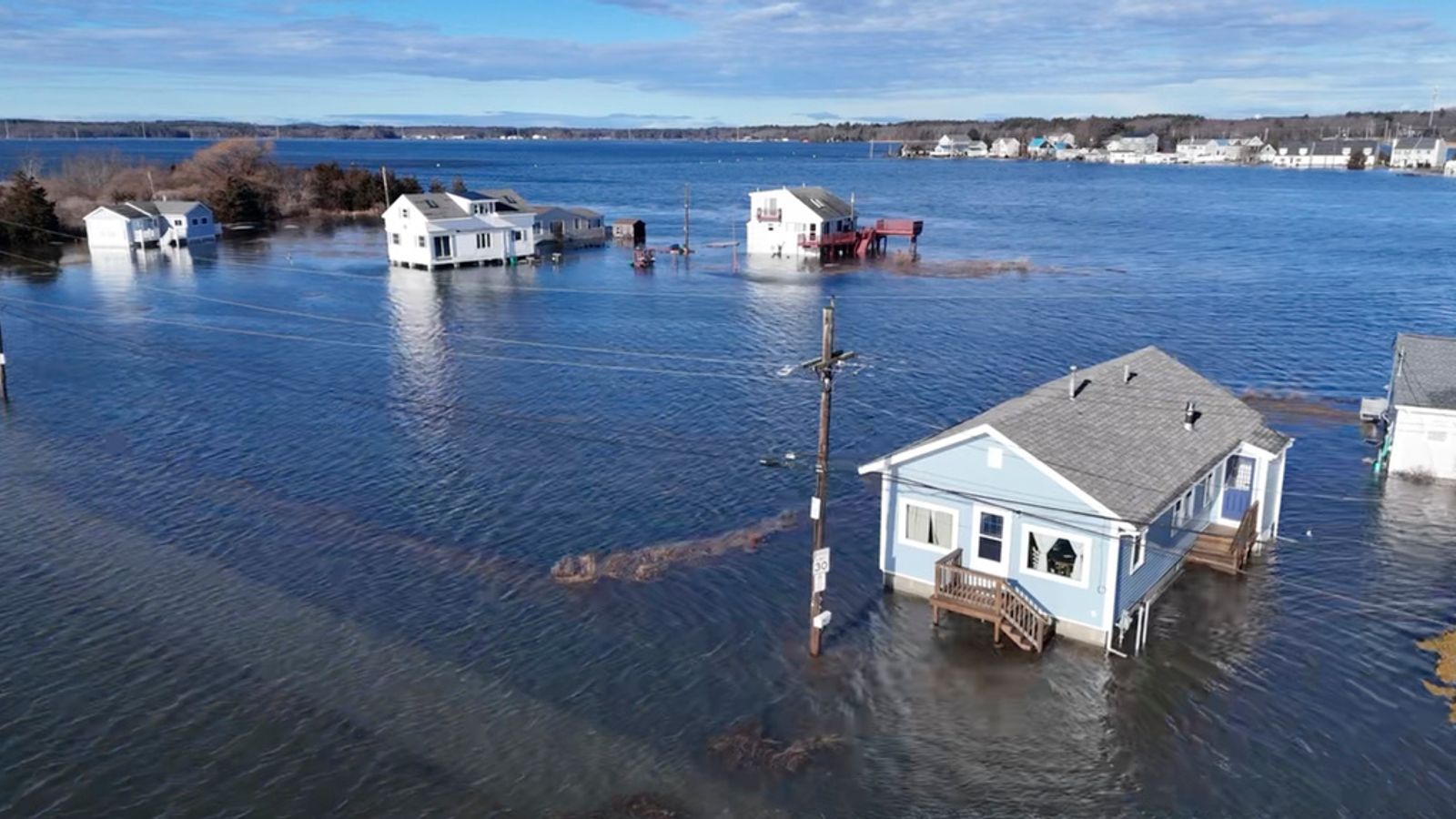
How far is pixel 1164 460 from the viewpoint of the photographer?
73.4 ft

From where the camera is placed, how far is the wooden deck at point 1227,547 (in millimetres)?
24656

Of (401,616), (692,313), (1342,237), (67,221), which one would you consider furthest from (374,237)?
(1342,237)

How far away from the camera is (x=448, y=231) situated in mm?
74000

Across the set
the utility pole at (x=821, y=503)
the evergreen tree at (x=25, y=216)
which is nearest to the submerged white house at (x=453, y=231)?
the evergreen tree at (x=25, y=216)

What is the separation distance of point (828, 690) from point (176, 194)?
106878 millimetres

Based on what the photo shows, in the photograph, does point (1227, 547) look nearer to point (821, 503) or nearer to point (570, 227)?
point (821, 503)

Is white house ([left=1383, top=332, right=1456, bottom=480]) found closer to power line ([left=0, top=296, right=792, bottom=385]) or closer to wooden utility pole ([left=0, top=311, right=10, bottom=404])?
power line ([left=0, top=296, right=792, bottom=385])

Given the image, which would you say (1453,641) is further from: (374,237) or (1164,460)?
(374,237)

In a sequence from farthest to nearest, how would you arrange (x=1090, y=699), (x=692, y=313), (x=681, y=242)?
(x=681, y=242)
(x=692, y=313)
(x=1090, y=699)

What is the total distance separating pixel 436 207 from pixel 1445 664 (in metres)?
66.3

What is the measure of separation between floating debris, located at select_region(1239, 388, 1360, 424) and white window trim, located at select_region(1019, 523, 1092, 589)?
886 inches

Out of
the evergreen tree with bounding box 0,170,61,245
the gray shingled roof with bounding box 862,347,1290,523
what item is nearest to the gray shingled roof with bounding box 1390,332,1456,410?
the gray shingled roof with bounding box 862,347,1290,523

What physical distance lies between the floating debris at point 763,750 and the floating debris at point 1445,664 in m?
11.1

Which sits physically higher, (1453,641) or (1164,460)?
(1164,460)
